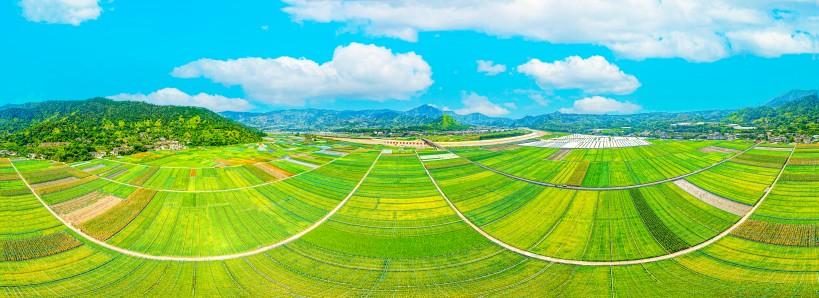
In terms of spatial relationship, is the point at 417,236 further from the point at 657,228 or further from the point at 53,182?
the point at 53,182

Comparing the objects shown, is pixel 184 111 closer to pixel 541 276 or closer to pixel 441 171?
pixel 441 171

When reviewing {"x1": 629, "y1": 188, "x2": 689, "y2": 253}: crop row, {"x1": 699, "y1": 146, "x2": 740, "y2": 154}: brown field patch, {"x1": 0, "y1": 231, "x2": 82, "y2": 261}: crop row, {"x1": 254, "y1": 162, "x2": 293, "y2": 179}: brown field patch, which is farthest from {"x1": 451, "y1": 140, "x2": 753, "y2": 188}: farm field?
{"x1": 0, "y1": 231, "x2": 82, "y2": 261}: crop row

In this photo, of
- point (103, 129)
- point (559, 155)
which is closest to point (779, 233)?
point (559, 155)

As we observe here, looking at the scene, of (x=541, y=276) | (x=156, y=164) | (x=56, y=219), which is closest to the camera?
(x=541, y=276)

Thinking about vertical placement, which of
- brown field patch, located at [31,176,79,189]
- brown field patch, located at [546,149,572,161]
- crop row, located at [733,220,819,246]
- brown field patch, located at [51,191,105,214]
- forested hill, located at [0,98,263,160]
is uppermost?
forested hill, located at [0,98,263,160]

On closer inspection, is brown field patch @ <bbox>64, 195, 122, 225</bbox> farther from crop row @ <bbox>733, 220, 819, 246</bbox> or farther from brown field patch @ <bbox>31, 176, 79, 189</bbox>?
crop row @ <bbox>733, 220, 819, 246</bbox>

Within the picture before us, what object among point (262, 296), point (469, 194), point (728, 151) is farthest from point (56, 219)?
point (728, 151)

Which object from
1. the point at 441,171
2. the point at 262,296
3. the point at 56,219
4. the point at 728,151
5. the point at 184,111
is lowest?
the point at 262,296
